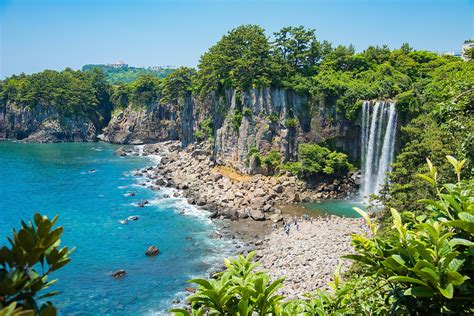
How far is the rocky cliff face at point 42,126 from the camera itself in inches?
3582

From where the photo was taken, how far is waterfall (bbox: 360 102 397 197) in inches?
1618

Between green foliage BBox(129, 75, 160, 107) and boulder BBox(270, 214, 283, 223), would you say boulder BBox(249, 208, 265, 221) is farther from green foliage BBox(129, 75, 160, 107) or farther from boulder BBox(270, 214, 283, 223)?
green foliage BBox(129, 75, 160, 107)

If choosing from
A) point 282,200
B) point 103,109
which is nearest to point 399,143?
point 282,200

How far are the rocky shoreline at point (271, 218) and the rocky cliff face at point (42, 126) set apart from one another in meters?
40.2

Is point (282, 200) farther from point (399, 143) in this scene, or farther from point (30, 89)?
point (30, 89)

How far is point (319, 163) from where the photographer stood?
146ft

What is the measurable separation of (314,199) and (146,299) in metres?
22.5

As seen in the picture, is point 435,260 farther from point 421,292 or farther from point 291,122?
point 291,122

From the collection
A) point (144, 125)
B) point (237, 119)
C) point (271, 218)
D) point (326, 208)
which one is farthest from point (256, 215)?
point (144, 125)

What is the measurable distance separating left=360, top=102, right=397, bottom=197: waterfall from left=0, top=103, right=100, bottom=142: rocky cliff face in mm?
67679

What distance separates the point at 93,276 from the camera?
28391 mm

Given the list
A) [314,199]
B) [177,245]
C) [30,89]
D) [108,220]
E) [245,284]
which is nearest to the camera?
[245,284]

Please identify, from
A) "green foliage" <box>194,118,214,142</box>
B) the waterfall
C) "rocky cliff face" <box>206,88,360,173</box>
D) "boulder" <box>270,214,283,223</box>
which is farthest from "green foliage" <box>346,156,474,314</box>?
"green foliage" <box>194,118,214,142</box>

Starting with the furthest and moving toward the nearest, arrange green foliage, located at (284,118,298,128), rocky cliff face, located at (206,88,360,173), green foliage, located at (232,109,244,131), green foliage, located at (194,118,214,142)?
green foliage, located at (194,118,214,142), green foliage, located at (232,109,244,131), green foliage, located at (284,118,298,128), rocky cliff face, located at (206,88,360,173)
